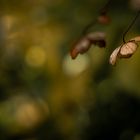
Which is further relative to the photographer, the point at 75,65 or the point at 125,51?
the point at 75,65

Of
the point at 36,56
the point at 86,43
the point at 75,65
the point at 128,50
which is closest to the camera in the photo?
the point at 128,50

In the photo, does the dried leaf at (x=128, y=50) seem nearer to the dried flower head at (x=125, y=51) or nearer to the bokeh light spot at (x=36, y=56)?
the dried flower head at (x=125, y=51)

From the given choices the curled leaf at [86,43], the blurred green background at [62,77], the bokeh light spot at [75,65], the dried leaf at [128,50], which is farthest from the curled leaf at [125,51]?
the bokeh light spot at [75,65]

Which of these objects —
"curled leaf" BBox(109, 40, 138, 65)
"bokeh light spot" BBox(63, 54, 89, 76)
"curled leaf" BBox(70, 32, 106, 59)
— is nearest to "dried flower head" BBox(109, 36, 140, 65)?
"curled leaf" BBox(109, 40, 138, 65)

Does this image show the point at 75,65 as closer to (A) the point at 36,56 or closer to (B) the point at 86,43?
(A) the point at 36,56

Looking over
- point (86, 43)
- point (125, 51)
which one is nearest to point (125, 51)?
point (125, 51)

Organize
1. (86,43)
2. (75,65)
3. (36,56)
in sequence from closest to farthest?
(86,43) → (75,65) → (36,56)

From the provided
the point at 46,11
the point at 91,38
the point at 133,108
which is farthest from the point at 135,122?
the point at 91,38
